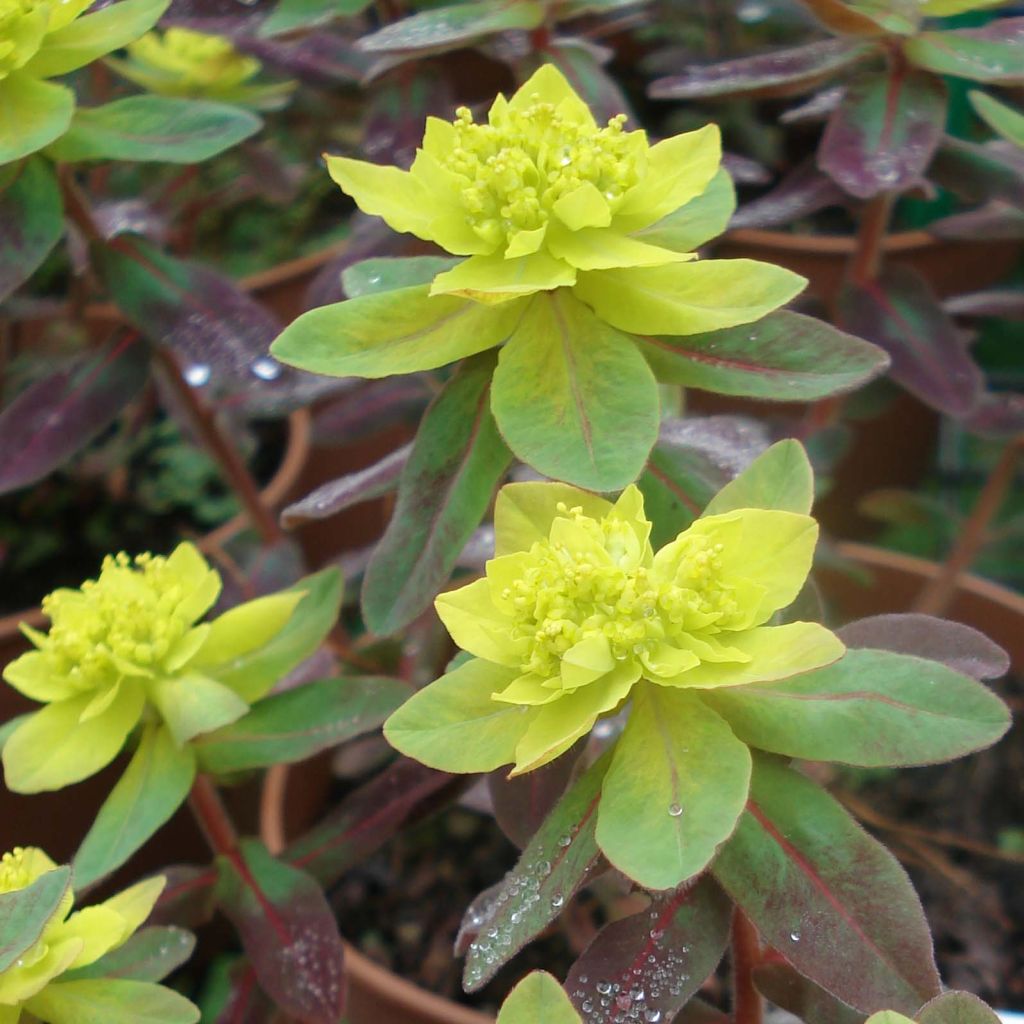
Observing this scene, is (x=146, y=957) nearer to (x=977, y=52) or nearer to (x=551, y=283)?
(x=551, y=283)

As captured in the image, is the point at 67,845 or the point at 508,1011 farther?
the point at 67,845

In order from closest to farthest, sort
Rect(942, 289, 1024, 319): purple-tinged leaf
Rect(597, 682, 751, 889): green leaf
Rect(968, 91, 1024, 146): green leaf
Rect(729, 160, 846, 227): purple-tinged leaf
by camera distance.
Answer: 1. Rect(597, 682, 751, 889): green leaf
2. Rect(968, 91, 1024, 146): green leaf
3. Rect(729, 160, 846, 227): purple-tinged leaf
4. Rect(942, 289, 1024, 319): purple-tinged leaf

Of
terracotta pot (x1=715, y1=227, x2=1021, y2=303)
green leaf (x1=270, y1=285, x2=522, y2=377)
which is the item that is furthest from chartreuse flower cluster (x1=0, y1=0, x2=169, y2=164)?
terracotta pot (x1=715, y1=227, x2=1021, y2=303)

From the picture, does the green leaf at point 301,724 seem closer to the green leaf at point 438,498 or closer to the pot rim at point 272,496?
the green leaf at point 438,498

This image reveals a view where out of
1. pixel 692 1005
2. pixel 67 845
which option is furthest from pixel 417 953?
pixel 692 1005

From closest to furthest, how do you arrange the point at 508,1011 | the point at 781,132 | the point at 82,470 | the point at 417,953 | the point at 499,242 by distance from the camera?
the point at 508,1011 → the point at 499,242 → the point at 417,953 → the point at 82,470 → the point at 781,132

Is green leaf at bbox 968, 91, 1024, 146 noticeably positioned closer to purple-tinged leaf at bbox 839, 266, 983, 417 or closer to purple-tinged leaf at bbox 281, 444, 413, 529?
purple-tinged leaf at bbox 839, 266, 983, 417

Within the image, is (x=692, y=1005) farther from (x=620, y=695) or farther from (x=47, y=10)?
(x=47, y=10)
